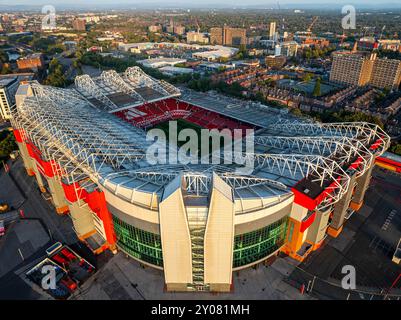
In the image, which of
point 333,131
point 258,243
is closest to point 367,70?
point 333,131

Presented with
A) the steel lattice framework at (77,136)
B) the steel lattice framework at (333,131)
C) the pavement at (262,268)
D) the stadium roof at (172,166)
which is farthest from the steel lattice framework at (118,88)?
the steel lattice framework at (333,131)

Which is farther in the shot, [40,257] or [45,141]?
[45,141]

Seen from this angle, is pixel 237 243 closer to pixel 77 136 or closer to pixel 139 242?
pixel 139 242

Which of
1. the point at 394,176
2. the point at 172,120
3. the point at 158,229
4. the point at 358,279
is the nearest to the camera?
the point at 158,229

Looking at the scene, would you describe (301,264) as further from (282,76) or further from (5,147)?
(282,76)

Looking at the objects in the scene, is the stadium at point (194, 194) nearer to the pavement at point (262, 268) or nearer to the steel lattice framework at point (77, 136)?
the steel lattice framework at point (77, 136)
